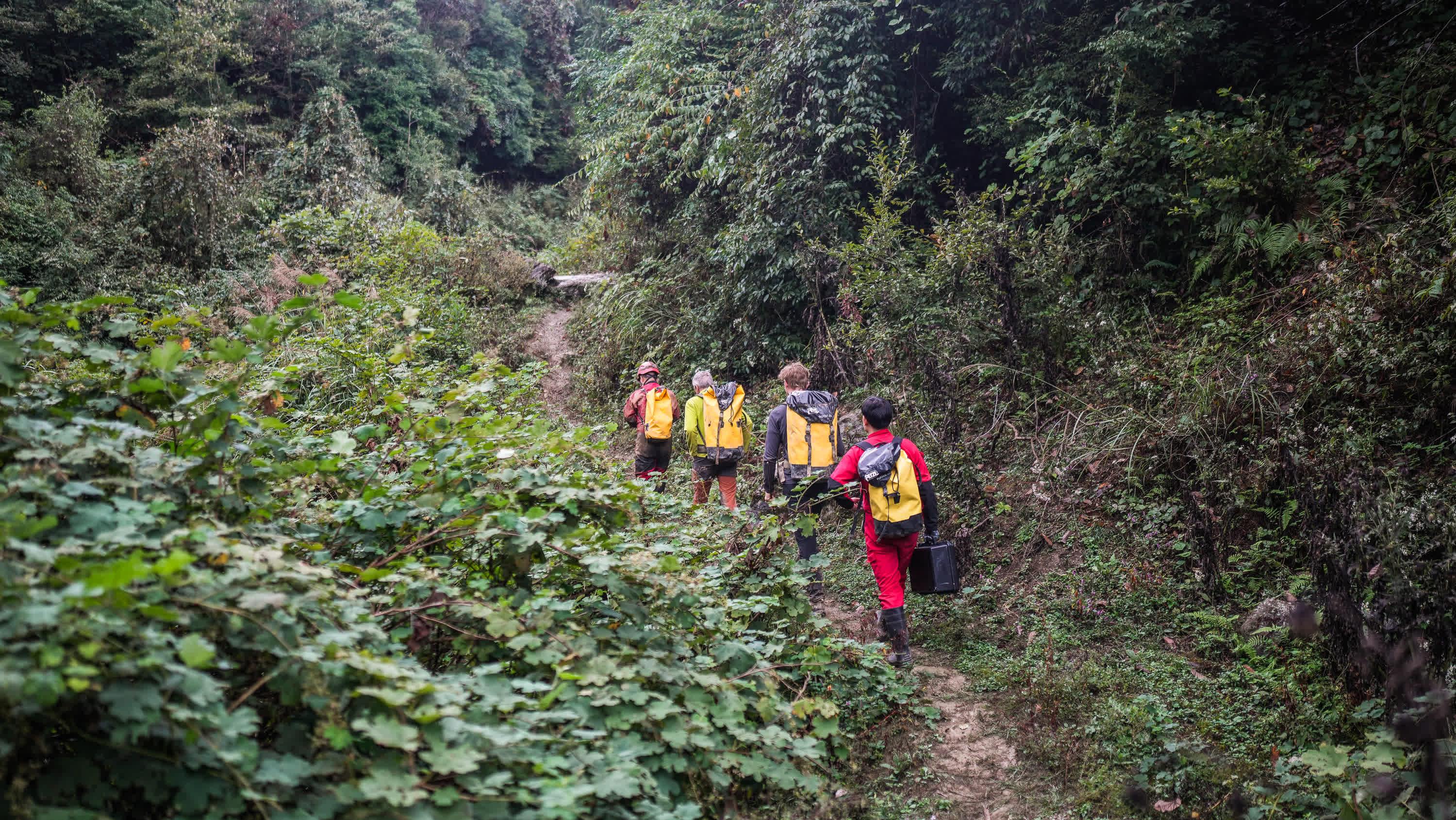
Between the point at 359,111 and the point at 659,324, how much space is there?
50.8 ft

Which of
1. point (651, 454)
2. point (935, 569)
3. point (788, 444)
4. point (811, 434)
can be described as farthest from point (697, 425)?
point (935, 569)

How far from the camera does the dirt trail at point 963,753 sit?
3932mm

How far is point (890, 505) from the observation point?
503 centimetres

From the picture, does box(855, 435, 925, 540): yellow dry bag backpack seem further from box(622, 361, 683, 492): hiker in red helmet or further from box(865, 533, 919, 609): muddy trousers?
box(622, 361, 683, 492): hiker in red helmet

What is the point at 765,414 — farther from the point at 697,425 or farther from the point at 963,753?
the point at 963,753

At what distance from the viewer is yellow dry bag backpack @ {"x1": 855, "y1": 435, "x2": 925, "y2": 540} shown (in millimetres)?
5023

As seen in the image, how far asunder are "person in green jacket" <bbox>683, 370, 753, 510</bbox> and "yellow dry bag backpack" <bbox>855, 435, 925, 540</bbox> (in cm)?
227

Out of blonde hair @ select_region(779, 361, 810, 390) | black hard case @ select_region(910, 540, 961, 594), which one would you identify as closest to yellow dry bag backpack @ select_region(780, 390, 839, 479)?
blonde hair @ select_region(779, 361, 810, 390)

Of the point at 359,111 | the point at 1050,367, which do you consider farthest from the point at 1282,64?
the point at 359,111

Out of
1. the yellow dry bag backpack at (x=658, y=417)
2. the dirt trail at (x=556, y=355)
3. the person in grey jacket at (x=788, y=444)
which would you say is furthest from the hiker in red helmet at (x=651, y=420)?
the dirt trail at (x=556, y=355)

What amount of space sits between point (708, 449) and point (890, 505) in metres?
2.53

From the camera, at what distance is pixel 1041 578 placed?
6082 millimetres

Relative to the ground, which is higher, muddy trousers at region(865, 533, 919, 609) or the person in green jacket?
the person in green jacket

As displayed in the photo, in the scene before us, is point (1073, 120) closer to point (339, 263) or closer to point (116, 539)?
point (116, 539)
